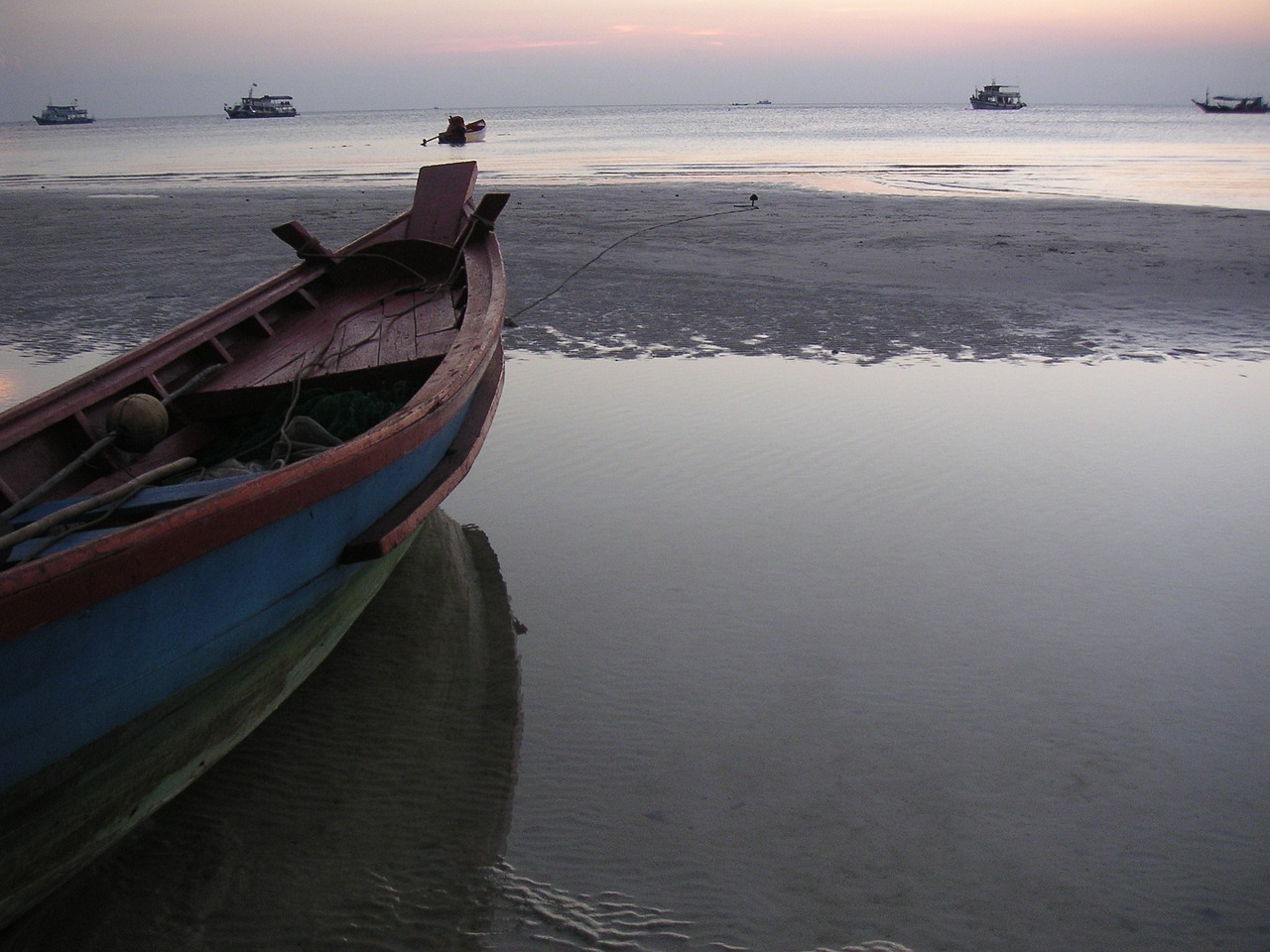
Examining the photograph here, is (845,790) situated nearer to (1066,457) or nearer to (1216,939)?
(1216,939)

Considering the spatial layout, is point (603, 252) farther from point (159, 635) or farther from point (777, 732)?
point (159, 635)

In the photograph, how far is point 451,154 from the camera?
3881cm

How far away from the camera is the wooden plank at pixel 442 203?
6570mm

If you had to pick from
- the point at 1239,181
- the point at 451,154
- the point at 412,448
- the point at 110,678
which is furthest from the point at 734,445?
the point at 451,154

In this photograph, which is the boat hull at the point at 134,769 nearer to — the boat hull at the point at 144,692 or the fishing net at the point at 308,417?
the boat hull at the point at 144,692

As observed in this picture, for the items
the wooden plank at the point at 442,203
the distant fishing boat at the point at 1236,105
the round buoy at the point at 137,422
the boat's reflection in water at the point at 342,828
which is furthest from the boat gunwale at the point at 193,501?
the distant fishing boat at the point at 1236,105

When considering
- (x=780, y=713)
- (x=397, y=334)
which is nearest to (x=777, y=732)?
(x=780, y=713)

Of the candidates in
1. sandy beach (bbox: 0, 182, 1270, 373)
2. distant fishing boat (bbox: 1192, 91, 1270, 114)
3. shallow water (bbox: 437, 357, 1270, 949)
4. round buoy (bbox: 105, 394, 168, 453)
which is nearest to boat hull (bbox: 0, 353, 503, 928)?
shallow water (bbox: 437, 357, 1270, 949)

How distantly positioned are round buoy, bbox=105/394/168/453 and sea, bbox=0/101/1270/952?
Answer: 1067 millimetres

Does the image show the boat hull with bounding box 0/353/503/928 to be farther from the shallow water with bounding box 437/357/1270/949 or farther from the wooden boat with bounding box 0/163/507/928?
the shallow water with bounding box 437/357/1270/949

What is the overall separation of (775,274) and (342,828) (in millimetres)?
9046

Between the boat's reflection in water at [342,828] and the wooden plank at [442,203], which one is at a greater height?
the wooden plank at [442,203]

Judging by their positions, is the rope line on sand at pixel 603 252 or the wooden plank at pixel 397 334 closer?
the wooden plank at pixel 397 334

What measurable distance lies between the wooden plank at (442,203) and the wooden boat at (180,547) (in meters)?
1.66
